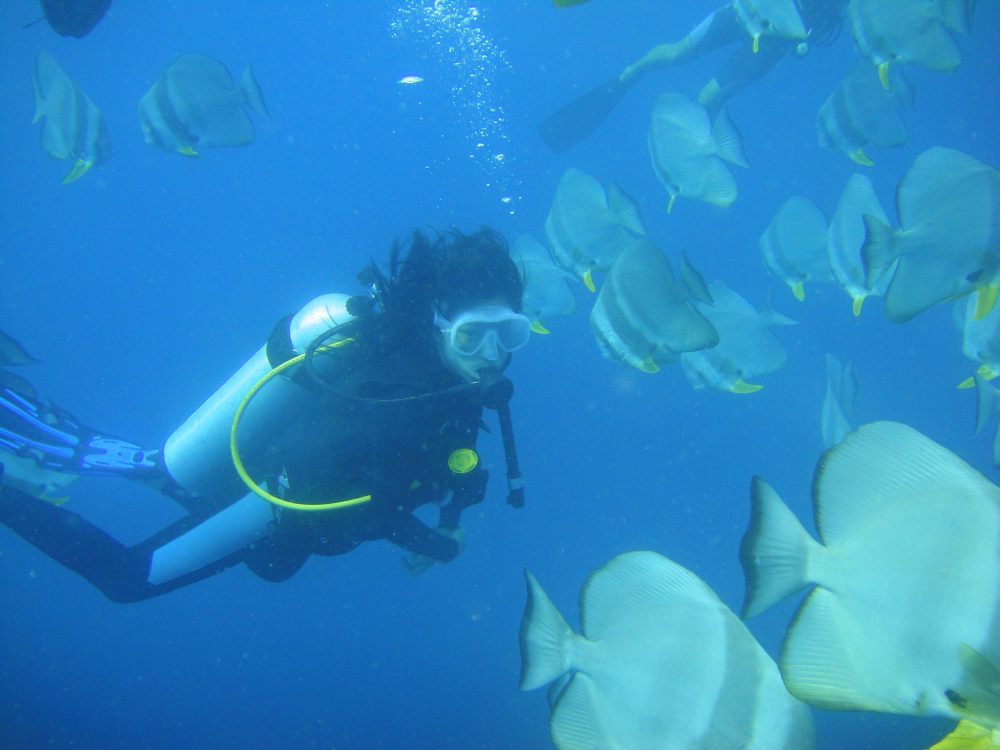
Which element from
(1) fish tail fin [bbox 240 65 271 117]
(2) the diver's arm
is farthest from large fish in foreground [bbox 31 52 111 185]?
(2) the diver's arm

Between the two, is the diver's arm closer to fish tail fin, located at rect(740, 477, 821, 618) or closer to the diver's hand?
the diver's hand

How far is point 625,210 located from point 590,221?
0.78ft

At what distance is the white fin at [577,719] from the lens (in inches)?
78.9

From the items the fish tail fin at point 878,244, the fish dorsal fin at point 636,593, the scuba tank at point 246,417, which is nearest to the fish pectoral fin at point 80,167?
the scuba tank at point 246,417

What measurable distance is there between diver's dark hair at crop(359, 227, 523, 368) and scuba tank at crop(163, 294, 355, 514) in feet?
1.13

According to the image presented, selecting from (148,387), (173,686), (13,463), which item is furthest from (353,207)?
(13,463)

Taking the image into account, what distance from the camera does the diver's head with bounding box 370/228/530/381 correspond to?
10.9ft

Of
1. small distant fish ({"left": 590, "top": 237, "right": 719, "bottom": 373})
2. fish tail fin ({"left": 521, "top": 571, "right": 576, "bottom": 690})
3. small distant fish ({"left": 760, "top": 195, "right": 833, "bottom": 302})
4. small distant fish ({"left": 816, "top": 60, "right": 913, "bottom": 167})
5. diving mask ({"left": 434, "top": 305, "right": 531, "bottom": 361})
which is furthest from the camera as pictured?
small distant fish ({"left": 816, "top": 60, "right": 913, "bottom": 167})

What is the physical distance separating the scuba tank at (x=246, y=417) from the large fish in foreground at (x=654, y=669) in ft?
7.57

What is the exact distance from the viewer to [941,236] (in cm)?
253

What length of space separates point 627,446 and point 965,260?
13830 mm

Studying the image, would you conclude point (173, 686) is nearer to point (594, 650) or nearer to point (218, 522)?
point (218, 522)

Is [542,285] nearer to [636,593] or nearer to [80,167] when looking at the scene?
[636,593]

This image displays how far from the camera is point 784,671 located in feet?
5.30
